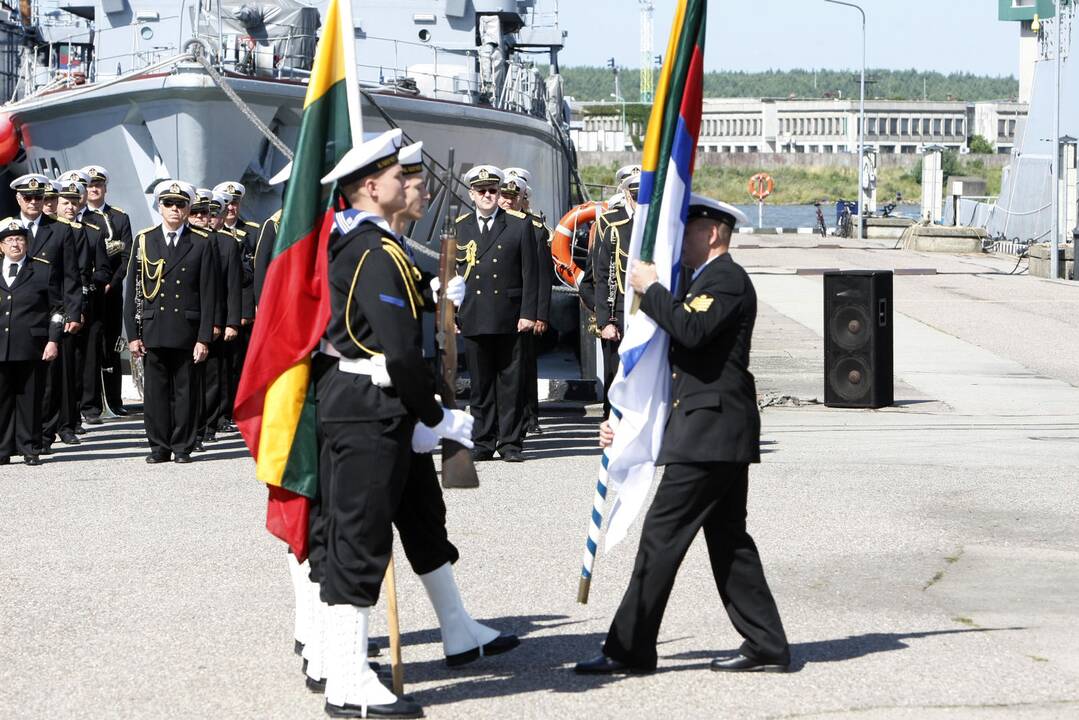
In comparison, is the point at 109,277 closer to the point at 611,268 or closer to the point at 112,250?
the point at 112,250

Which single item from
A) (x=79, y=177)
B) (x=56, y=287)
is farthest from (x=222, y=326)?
(x=79, y=177)

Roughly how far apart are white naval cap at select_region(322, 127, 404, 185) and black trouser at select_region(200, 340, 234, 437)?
7.30m

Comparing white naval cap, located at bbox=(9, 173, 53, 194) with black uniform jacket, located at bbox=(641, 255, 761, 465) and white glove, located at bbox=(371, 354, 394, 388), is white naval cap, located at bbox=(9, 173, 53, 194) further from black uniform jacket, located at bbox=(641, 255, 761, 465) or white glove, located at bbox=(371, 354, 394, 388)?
black uniform jacket, located at bbox=(641, 255, 761, 465)

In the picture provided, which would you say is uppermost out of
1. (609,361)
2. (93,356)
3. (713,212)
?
(713,212)

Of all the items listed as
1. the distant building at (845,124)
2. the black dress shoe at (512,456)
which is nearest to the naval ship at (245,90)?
the black dress shoe at (512,456)

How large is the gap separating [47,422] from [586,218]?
7283mm

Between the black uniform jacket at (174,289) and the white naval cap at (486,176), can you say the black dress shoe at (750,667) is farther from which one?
the black uniform jacket at (174,289)

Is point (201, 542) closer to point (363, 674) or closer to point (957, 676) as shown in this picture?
point (363, 674)

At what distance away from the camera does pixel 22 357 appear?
1136cm

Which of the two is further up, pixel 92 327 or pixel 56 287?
pixel 56 287

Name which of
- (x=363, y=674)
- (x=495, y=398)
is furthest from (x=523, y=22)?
(x=363, y=674)

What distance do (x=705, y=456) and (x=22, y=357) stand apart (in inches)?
278

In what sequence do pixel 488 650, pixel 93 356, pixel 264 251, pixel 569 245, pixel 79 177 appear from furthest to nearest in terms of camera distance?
pixel 569 245
pixel 93 356
pixel 79 177
pixel 264 251
pixel 488 650

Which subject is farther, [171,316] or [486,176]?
[486,176]
